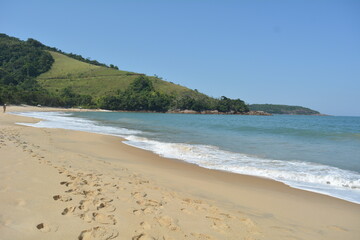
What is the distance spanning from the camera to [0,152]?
6945mm

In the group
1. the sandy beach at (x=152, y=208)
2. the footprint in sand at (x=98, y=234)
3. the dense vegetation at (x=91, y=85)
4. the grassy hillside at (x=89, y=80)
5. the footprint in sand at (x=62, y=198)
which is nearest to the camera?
the footprint in sand at (x=98, y=234)

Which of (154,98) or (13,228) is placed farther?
(154,98)

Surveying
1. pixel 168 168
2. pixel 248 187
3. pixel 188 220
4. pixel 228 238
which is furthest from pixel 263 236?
pixel 168 168

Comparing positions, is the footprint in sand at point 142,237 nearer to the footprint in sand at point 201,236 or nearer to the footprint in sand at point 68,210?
the footprint in sand at point 201,236

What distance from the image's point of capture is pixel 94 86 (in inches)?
4840

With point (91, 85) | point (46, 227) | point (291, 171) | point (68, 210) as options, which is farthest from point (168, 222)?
point (91, 85)

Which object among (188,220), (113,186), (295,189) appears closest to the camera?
(188,220)

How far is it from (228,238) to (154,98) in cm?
11623

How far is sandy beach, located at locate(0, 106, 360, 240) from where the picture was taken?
3.13 meters

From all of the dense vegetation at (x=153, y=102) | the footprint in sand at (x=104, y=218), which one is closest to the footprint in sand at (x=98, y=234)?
the footprint in sand at (x=104, y=218)

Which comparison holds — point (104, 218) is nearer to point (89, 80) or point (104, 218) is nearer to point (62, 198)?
point (62, 198)

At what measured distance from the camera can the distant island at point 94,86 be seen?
356 ft

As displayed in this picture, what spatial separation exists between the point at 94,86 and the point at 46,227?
420 ft

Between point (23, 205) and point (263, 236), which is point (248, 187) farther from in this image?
point (23, 205)
